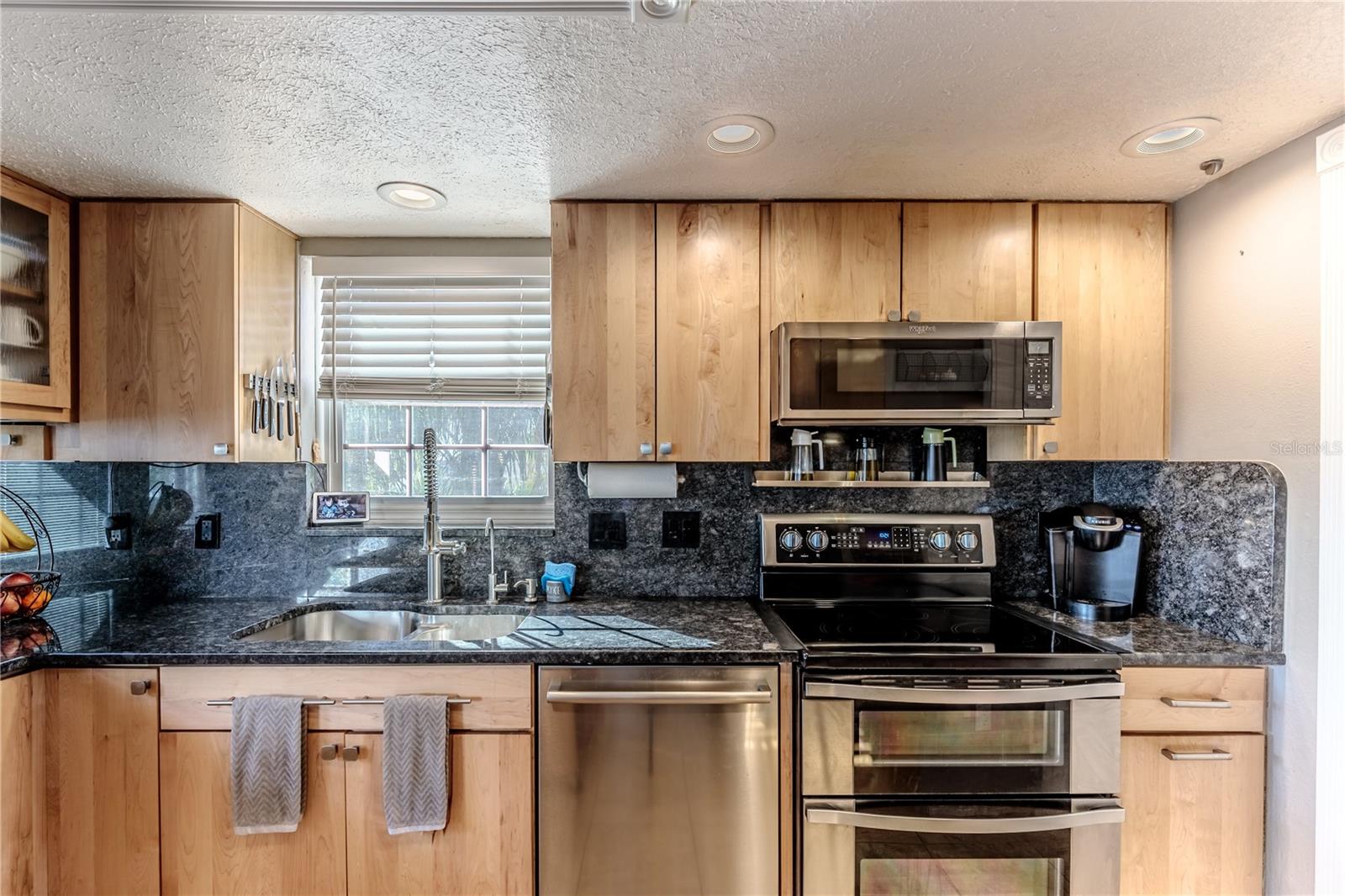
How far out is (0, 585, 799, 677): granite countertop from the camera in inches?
63.8

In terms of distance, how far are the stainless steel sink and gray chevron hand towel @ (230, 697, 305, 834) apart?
→ 18.7 inches

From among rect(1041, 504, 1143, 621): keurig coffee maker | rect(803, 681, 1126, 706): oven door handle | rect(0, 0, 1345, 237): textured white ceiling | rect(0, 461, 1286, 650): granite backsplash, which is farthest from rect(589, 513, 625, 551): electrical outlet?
rect(1041, 504, 1143, 621): keurig coffee maker

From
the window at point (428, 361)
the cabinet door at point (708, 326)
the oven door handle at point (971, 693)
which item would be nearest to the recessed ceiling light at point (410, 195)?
the window at point (428, 361)

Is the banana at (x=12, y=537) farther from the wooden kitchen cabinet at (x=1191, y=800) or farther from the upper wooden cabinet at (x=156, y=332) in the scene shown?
the wooden kitchen cabinet at (x=1191, y=800)

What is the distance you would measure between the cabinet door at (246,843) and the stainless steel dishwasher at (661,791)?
1.75 ft

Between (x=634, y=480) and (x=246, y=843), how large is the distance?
4.53ft

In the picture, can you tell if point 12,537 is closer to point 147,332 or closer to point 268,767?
point 147,332

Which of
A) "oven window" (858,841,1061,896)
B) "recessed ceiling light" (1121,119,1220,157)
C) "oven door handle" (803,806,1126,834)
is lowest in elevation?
"oven window" (858,841,1061,896)

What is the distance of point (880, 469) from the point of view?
88.2 inches

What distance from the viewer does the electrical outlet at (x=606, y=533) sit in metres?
2.27

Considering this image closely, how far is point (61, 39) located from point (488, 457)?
152 centimetres

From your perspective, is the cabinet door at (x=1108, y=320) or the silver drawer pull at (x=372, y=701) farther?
the cabinet door at (x=1108, y=320)

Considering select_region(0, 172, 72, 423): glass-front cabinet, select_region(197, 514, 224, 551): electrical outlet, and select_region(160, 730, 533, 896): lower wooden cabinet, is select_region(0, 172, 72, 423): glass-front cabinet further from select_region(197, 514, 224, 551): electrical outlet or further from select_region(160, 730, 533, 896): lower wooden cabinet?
select_region(160, 730, 533, 896): lower wooden cabinet

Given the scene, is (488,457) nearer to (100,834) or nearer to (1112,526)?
(100,834)
